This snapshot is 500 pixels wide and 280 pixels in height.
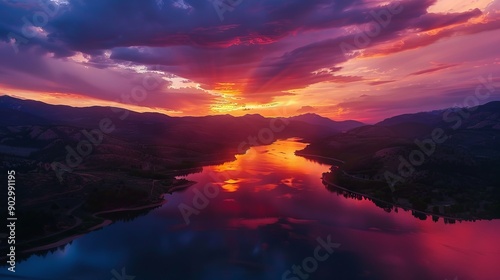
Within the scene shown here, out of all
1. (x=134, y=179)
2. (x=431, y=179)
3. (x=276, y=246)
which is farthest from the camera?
(x=134, y=179)

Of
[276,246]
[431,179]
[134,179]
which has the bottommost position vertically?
[276,246]

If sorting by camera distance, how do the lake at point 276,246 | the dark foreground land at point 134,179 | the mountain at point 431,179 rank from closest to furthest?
the lake at point 276,246, the dark foreground land at point 134,179, the mountain at point 431,179

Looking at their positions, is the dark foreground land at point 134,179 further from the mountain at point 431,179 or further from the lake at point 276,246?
the lake at point 276,246

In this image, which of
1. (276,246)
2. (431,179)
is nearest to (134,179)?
(276,246)

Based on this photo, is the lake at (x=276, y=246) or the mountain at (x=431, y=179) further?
the mountain at (x=431, y=179)

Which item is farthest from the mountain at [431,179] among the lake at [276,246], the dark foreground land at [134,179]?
the lake at [276,246]

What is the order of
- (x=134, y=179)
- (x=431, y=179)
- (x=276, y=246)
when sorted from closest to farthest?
1. (x=276, y=246)
2. (x=431, y=179)
3. (x=134, y=179)

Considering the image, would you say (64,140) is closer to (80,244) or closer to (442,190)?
(80,244)

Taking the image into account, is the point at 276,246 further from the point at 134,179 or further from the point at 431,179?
the point at 134,179

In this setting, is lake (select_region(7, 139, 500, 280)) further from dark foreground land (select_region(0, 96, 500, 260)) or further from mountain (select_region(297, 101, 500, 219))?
mountain (select_region(297, 101, 500, 219))

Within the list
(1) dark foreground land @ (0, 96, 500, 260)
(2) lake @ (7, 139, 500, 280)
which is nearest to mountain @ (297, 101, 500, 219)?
(1) dark foreground land @ (0, 96, 500, 260)
